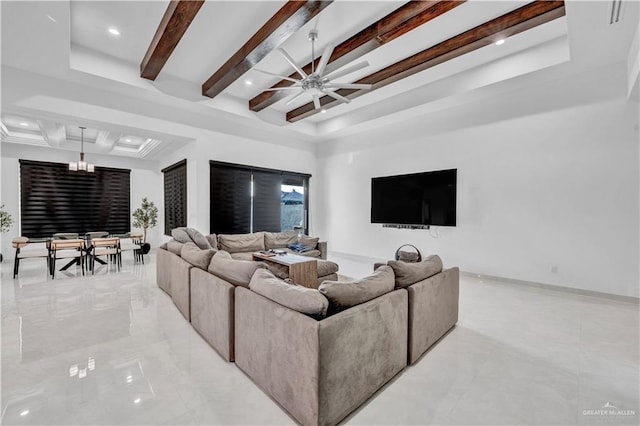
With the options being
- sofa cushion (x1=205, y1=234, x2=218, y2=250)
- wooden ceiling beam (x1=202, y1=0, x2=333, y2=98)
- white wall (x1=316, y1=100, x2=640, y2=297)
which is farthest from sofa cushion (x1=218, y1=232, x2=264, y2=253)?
white wall (x1=316, y1=100, x2=640, y2=297)

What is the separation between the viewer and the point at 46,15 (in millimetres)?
2723

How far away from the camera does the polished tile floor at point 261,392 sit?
1.73 m

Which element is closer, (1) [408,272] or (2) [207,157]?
(1) [408,272]

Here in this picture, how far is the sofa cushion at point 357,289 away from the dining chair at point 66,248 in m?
5.72

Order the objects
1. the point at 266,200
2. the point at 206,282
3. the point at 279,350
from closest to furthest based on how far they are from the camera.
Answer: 1. the point at 279,350
2. the point at 206,282
3. the point at 266,200

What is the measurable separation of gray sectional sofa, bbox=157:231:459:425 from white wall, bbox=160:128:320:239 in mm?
3431

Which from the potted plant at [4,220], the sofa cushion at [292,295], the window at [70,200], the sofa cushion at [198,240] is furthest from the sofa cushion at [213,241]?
the window at [70,200]

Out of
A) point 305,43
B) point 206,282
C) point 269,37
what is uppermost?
point 305,43

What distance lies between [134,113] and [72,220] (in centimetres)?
445

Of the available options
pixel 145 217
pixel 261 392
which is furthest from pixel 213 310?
pixel 145 217

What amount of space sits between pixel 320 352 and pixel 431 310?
1.42m

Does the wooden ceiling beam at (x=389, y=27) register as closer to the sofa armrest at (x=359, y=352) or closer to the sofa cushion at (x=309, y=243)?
the sofa armrest at (x=359, y=352)

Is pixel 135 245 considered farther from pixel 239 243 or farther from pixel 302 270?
Answer: pixel 302 270

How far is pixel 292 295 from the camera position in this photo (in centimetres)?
175
